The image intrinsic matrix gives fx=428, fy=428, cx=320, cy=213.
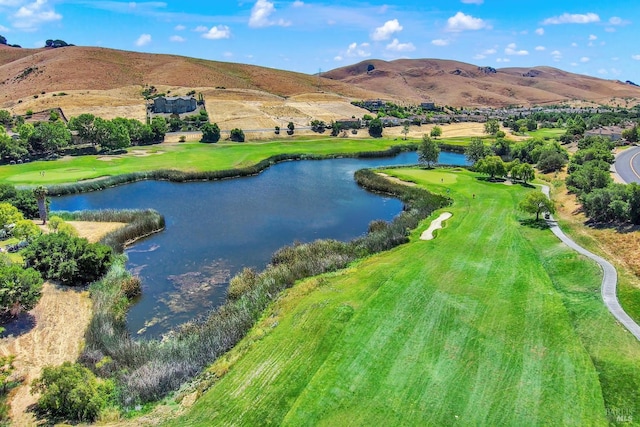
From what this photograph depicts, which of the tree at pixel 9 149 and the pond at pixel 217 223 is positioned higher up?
the tree at pixel 9 149

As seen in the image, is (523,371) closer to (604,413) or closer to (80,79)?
(604,413)

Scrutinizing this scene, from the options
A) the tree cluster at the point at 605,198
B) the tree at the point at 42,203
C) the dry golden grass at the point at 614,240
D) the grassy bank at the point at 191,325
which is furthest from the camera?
the tree at the point at 42,203

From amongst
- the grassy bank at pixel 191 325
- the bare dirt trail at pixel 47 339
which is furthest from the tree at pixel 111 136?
the bare dirt trail at pixel 47 339

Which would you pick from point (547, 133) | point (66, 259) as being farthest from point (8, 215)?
point (547, 133)

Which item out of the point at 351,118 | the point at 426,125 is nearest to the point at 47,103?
the point at 351,118

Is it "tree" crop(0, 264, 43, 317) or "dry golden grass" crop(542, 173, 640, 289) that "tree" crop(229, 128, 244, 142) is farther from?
"tree" crop(0, 264, 43, 317)

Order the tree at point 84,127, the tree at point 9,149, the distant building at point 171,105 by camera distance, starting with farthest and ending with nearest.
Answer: the distant building at point 171,105 → the tree at point 84,127 → the tree at point 9,149

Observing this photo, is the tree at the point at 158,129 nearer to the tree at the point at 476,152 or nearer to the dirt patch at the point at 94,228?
the dirt patch at the point at 94,228
